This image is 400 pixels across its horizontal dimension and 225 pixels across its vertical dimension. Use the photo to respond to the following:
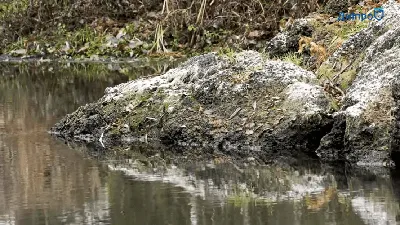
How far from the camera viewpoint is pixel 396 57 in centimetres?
784

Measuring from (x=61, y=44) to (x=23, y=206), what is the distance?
13.0 metres

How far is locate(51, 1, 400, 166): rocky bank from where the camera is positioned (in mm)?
7426

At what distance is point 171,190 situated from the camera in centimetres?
648

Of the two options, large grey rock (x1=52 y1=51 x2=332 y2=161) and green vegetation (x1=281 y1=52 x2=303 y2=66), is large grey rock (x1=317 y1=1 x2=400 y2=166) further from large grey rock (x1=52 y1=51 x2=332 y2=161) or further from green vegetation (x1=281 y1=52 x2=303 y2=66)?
green vegetation (x1=281 y1=52 x2=303 y2=66)

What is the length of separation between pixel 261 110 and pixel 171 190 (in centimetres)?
215

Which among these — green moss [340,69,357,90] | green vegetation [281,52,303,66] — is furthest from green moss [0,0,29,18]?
green moss [340,69,357,90]

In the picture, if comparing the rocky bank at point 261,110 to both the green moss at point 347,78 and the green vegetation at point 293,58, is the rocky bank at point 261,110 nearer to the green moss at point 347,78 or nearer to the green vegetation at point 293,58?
the green moss at point 347,78

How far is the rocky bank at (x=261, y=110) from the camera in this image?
7.43 m

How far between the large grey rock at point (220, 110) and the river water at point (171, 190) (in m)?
0.54

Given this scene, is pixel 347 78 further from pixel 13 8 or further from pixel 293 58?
pixel 13 8

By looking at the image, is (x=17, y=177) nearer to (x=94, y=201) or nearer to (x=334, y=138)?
(x=94, y=201)

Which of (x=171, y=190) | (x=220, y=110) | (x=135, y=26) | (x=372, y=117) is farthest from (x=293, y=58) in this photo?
(x=135, y=26)

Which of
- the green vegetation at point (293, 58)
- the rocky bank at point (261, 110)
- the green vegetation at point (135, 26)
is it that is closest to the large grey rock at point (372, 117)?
the rocky bank at point (261, 110)

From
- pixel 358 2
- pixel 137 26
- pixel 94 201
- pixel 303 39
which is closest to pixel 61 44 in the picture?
pixel 137 26
